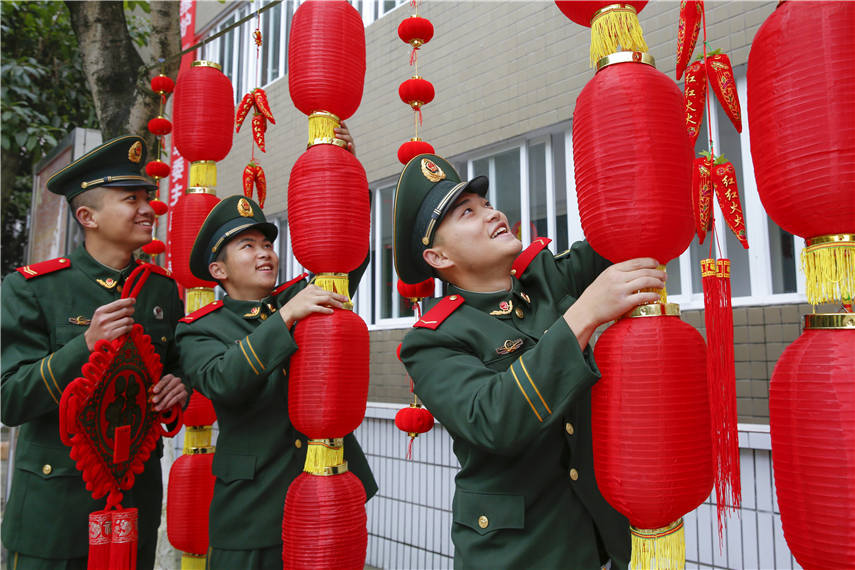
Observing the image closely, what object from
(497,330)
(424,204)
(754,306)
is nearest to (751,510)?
(754,306)

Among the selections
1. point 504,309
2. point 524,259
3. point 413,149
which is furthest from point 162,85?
point 504,309

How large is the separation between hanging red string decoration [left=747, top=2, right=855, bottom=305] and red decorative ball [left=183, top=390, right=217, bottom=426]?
101 inches

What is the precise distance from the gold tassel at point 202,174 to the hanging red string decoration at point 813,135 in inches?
106

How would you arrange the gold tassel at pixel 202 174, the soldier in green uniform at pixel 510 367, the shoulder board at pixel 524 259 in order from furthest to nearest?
the gold tassel at pixel 202 174 → the shoulder board at pixel 524 259 → the soldier in green uniform at pixel 510 367

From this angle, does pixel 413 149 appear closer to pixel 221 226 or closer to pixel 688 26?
pixel 221 226

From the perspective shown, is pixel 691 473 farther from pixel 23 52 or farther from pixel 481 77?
pixel 23 52

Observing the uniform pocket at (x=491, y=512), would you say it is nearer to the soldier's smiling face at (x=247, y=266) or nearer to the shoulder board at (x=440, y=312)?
the shoulder board at (x=440, y=312)

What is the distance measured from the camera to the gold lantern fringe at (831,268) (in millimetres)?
1075

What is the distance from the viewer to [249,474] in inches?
93.4

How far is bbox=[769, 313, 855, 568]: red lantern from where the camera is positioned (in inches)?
39.7

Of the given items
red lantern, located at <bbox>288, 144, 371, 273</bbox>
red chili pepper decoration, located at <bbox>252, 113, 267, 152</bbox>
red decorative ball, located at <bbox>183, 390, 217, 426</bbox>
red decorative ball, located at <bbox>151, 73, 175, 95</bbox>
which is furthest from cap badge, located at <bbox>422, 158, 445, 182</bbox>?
red decorative ball, located at <bbox>151, 73, 175, 95</bbox>

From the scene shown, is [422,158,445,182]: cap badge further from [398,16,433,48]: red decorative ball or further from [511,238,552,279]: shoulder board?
[398,16,433,48]: red decorative ball

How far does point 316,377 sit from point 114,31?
335 centimetres

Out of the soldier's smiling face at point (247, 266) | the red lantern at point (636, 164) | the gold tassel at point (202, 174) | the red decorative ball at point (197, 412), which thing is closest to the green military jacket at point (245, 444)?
the soldier's smiling face at point (247, 266)
